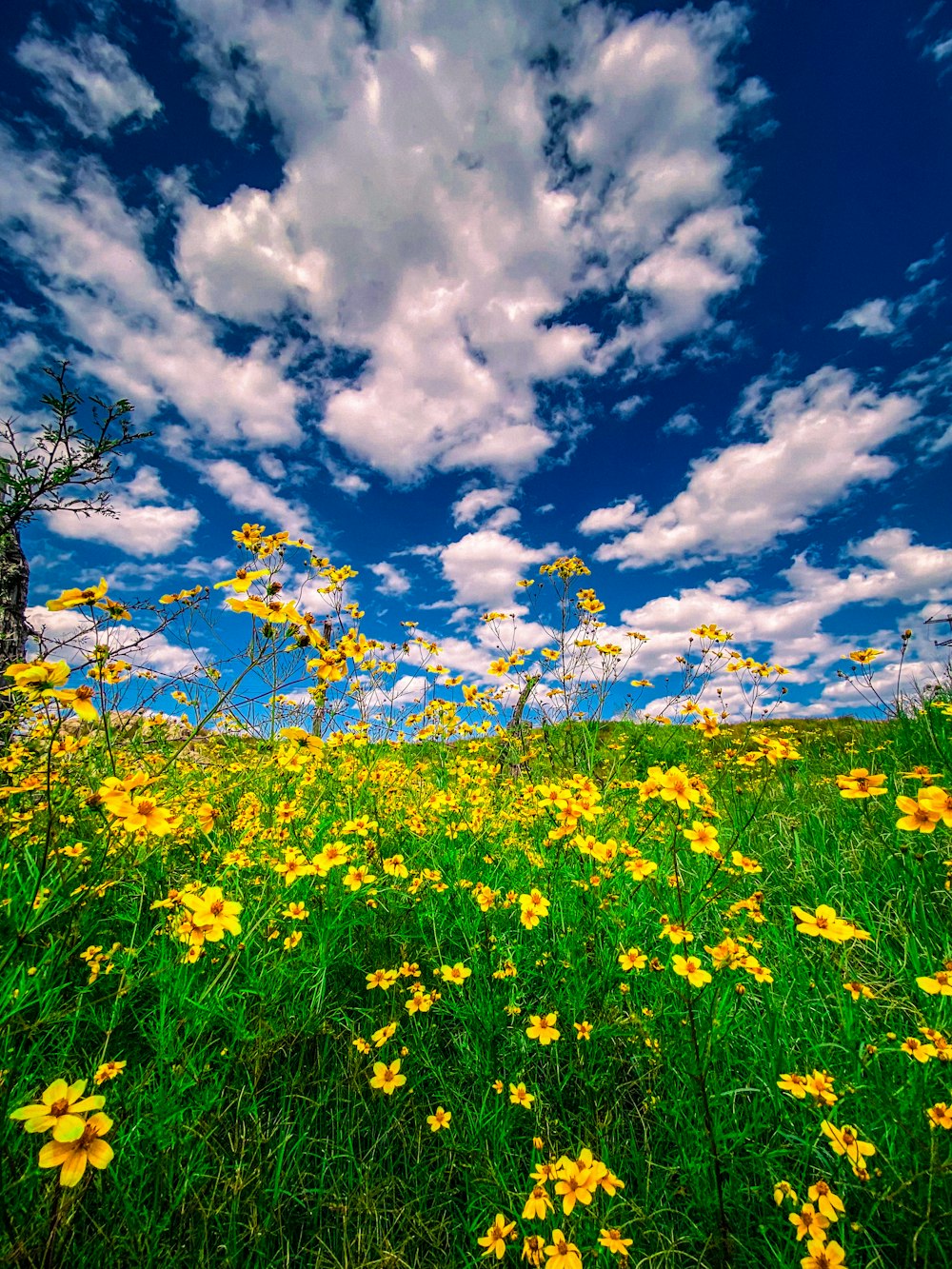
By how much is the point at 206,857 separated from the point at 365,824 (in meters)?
0.99

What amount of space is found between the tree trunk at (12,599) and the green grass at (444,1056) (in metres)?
1.36

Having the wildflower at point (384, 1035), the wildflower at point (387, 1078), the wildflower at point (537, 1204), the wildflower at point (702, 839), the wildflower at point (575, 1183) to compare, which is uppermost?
the wildflower at point (702, 839)

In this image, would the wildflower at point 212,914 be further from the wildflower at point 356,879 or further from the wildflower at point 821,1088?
the wildflower at point 821,1088

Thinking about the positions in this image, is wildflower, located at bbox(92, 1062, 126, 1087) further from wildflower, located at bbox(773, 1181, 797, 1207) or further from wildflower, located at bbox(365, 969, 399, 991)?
wildflower, located at bbox(773, 1181, 797, 1207)

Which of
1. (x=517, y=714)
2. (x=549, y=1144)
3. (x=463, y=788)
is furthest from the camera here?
(x=517, y=714)

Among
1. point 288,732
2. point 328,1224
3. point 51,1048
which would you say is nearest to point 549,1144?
point 328,1224

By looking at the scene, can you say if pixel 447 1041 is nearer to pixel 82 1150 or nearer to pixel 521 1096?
pixel 521 1096

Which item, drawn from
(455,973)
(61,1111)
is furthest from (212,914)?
(455,973)

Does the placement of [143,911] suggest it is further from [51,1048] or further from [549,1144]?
[549,1144]

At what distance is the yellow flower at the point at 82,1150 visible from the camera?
→ 3.37 feet

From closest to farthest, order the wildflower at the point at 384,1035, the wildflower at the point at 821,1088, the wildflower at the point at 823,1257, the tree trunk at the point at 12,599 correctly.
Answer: the wildflower at the point at 823,1257, the wildflower at the point at 821,1088, the wildflower at the point at 384,1035, the tree trunk at the point at 12,599

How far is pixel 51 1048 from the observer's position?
1.96 metres

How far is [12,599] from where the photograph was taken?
14.0ft

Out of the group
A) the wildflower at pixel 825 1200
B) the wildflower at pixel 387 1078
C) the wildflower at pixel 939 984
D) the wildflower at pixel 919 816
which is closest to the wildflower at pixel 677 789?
the wildflower at pixel 919 816
